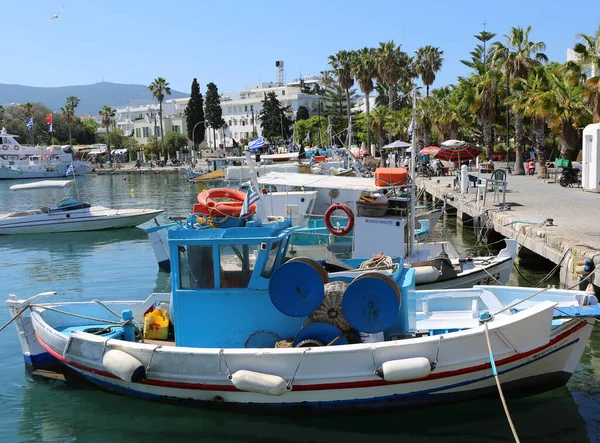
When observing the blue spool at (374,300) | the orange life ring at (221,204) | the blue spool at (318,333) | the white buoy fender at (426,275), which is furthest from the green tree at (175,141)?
the blue spool at (374,300)

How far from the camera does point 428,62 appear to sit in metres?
66.9

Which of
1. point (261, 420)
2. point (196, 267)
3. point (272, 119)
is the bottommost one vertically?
point (261, 420)

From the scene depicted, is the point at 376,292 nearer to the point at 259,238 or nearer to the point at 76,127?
the point at 259,238

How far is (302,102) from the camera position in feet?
365

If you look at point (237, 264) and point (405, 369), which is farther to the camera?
point (237, 264)

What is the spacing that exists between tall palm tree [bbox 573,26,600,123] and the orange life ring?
20.0 metres

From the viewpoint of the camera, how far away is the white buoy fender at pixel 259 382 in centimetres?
921

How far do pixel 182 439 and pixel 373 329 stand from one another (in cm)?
323

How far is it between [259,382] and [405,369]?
6.70 ft

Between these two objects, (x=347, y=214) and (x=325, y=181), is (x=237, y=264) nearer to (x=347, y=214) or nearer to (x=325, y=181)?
(x=347, y=214)

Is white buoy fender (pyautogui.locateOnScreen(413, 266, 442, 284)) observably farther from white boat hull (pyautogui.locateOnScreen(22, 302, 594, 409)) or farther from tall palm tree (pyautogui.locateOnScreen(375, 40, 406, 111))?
tall palm tree (pyautogui.locateOnScreen(375, 40, 406, 111))

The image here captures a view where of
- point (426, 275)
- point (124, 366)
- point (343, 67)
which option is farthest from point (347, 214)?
point (343, 67)

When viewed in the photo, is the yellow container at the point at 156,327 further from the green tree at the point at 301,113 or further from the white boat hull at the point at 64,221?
the green tree at the point at 301,113

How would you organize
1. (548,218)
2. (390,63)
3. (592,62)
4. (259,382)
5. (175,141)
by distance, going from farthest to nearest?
(175,141)
(390,63)
(592,62)
(548,218)
(259,382)
